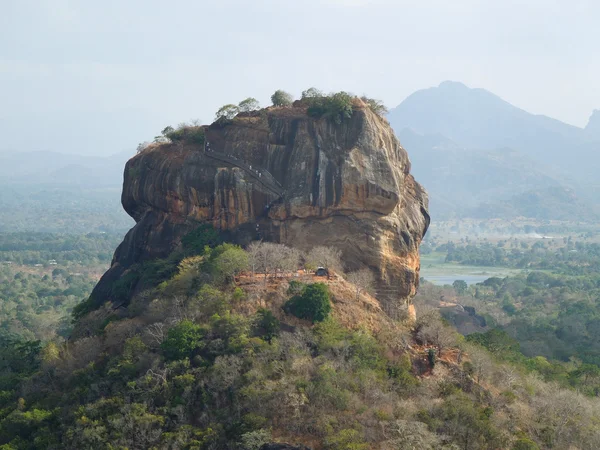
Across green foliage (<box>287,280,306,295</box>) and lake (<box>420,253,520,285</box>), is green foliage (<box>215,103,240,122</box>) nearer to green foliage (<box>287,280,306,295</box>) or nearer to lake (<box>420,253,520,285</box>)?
green foliage (<box>287,280,306,295</box>)

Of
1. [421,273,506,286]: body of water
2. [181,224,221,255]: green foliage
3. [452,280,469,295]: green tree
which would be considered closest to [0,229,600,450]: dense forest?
[181,224,221,255]: green foliage

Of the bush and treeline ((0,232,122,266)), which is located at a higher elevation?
the bush

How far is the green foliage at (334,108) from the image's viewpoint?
93.7 ft

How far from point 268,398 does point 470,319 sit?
39242 millimetres

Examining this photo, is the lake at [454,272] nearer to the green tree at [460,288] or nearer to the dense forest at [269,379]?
the green tree at [460,288]

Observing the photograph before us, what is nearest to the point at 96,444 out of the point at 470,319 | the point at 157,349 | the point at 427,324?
the point at 157,349

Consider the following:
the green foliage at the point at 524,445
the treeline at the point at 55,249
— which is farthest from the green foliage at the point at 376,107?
the treeline at the point at 55,249

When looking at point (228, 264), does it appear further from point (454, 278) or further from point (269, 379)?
point (454, 278)

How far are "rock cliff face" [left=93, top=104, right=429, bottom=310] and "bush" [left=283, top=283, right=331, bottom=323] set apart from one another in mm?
3959

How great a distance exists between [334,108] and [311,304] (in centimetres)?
927

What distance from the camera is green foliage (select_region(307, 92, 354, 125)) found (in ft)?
93.7

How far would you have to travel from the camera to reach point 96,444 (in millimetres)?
19297

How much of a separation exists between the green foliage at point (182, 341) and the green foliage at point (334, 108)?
11.1m

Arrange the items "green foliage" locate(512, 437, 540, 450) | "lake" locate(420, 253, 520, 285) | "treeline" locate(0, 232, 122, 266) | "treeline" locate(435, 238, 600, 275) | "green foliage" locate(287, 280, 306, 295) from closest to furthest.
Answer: "green foliage" locate(512, 437, 540, 450)
"green foliage" locate(287, 280, 306, 295)
"lake" locate(420, 253, 520, 285)
"treeline" locate(435, 238, 600, 275)
"treeline" locate(0, 232, 122, 266)
